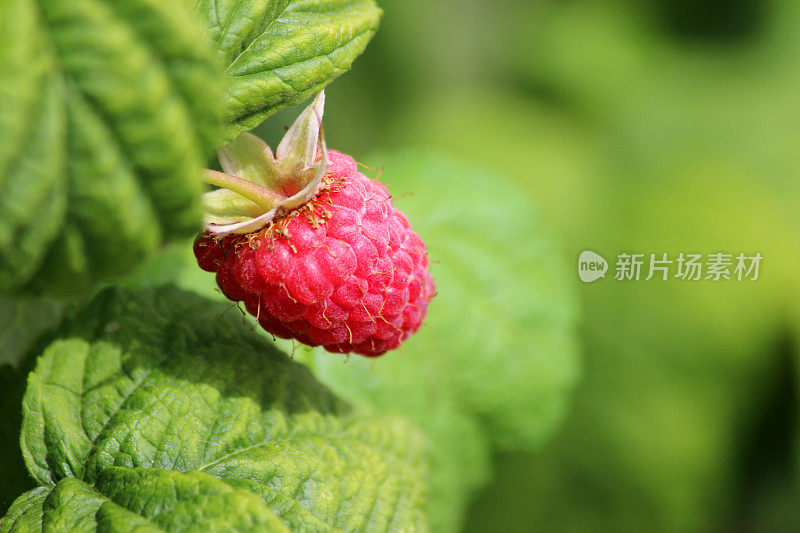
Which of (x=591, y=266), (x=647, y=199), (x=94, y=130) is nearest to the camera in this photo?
(x=94, y=130)

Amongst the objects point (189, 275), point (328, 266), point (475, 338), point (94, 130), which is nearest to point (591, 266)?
point (475, 338)

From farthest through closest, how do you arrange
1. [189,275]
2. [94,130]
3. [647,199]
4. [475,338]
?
1. [647,199]
2. [475,338]
3. [189,275]
4. [94,130]

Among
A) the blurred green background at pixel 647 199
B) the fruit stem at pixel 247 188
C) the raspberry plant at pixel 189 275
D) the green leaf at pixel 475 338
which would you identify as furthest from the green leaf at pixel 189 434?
the blurred green background at pixel 647 199

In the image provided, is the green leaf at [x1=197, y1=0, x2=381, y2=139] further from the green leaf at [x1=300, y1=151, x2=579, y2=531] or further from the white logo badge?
the white logo badge

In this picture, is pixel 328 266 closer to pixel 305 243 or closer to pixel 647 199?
pixel 305 243

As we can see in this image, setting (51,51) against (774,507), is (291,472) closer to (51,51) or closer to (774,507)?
(51,51)

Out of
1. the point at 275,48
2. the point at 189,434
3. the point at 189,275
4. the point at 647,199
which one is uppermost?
the point at 647,199

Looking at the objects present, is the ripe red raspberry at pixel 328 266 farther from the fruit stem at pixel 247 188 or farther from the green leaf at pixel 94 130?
the green leaf at pixel 94 130
